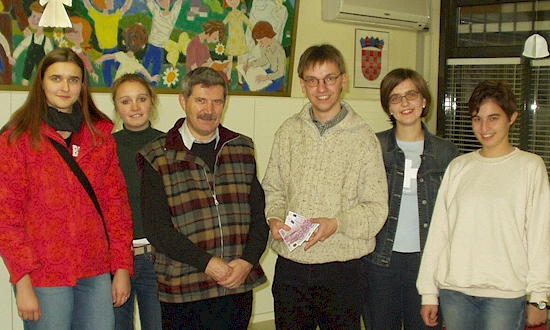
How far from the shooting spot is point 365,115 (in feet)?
17.2

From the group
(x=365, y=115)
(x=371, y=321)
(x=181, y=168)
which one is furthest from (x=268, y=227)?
(x=365, y=115)

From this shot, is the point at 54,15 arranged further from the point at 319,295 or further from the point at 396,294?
the point at 396,294

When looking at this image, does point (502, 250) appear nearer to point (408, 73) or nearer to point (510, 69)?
point (408, 73)

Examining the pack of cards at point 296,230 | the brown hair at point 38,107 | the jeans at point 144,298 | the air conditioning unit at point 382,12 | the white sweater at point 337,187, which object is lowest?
the jeans at point 144,298

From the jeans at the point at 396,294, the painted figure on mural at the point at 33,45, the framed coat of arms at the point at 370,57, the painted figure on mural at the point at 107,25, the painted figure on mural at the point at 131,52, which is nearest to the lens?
the jeans at the point at 396,294

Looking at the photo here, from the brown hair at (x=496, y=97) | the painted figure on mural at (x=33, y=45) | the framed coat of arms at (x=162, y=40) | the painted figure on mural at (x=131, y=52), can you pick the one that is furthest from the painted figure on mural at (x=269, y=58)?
the brown hair at (x=496, y=97)

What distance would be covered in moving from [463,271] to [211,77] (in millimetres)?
1244

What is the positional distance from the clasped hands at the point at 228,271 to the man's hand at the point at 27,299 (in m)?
0.62

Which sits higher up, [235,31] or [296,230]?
[235,31]

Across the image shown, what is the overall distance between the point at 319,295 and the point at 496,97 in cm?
106

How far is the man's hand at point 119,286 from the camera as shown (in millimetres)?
2432

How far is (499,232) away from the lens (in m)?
2.26

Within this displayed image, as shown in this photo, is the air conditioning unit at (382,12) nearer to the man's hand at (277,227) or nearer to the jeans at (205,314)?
the man's hand at (277,227)

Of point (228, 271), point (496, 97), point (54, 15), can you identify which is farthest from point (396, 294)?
point (54, 15)
